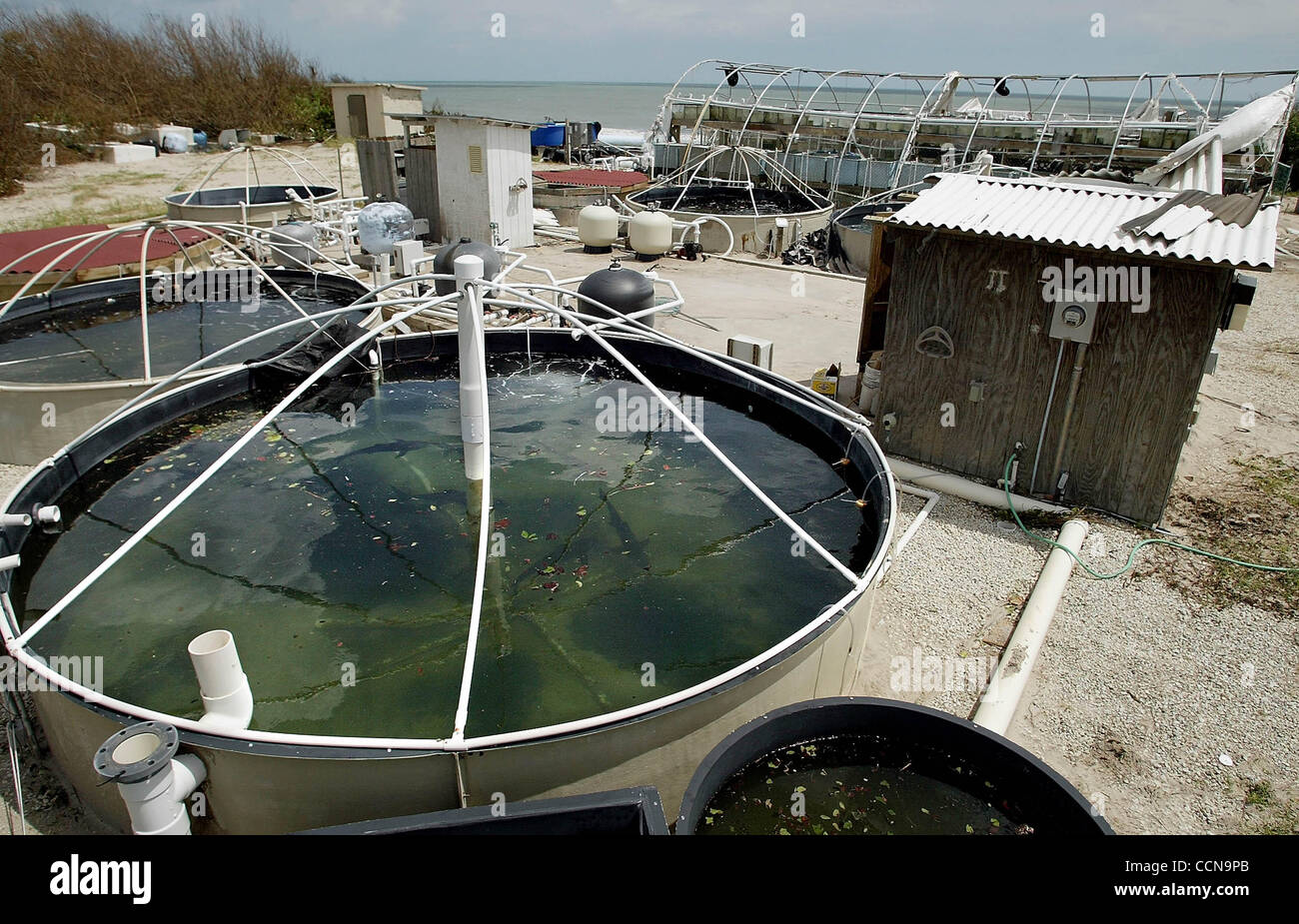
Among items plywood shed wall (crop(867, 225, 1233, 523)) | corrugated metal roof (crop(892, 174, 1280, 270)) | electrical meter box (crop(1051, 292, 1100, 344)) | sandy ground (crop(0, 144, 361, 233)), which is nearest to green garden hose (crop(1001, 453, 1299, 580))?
plywood shed wall (crop(867, 225, 1233, 523))

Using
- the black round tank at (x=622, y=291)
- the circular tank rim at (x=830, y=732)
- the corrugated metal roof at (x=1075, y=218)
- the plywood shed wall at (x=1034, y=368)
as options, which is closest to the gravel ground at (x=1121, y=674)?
the plywood shed wall at (x=1034, y=368)

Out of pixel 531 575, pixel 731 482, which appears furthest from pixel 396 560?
pixel 731 482

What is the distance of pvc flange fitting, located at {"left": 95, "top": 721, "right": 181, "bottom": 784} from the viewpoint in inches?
174

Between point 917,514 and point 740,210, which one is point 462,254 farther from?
point 740,210

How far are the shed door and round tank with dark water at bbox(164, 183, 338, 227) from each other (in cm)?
256

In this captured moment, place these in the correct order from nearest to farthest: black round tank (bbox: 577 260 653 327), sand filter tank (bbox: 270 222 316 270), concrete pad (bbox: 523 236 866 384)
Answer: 1. black round tank (bbox: 577 260 653 327)
2. concrete pad (bbox: 523 236 866 384)
3. sand filter tank (bbox: 270 222 316 270)

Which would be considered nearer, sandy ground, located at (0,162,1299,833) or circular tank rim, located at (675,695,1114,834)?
circular tank rim, located at (675,695,1114,834)

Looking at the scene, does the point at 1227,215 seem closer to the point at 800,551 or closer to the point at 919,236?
the point at 919,236

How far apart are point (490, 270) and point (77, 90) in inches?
1712

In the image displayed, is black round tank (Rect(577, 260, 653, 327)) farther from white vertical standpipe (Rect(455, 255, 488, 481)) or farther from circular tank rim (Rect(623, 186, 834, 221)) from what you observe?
circular tank rim (Rect(623, 186, 834, 221))

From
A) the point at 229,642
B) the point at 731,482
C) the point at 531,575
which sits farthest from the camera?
the point at 731,482

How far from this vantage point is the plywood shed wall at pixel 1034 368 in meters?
9.11

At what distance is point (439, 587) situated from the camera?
7594 millimetres
